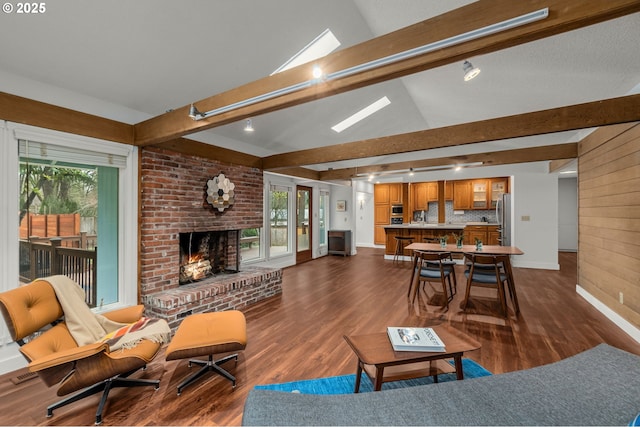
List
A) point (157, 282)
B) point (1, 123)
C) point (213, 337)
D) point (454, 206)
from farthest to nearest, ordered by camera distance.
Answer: point (454, 206), point (157, 282), point (1, 123), point (213, 337)

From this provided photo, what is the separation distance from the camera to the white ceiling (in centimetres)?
210

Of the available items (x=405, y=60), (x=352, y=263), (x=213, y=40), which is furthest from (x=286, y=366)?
(x=352, y=263)

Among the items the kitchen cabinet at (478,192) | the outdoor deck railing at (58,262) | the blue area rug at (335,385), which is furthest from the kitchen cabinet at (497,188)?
the outdoor deck railing at (58,262)

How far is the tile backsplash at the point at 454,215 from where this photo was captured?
8.52 metres

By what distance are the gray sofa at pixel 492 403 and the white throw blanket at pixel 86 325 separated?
4.64ft

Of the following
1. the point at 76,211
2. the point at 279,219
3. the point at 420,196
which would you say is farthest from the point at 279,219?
the point at 420,196

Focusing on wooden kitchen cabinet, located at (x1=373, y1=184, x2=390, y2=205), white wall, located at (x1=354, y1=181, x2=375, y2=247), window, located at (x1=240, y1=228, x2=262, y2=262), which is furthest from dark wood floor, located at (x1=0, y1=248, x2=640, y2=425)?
white wall, located at (x1=354, y1=181, x2=375, y2=247)

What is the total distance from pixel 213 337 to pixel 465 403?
1.77 m

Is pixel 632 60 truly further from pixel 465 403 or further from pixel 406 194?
pixel 406 194

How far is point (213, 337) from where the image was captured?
2182 millimetres

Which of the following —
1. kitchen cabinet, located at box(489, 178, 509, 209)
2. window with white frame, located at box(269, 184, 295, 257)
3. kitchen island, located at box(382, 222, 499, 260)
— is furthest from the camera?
kitchen cabinet, located at box(489, 178, 509, 209)

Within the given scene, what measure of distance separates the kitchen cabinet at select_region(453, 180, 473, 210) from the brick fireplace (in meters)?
6.51

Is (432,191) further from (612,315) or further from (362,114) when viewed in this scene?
(612,315)

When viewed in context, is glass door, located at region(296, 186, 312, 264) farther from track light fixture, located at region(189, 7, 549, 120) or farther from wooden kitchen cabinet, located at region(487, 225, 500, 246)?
track light fixture, located at region(189, 7, 549, 120)
